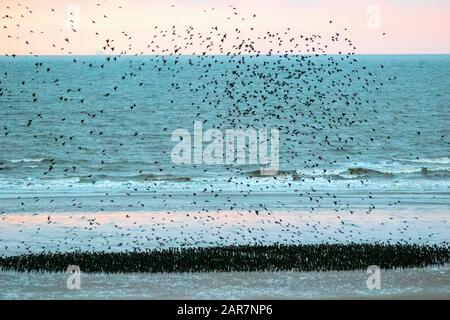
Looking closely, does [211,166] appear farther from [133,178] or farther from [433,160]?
[433,160]

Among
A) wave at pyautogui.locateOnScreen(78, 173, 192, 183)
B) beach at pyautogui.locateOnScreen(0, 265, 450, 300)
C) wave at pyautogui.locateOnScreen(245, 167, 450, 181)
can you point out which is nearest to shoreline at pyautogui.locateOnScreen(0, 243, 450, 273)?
beach at pyautogui.locateOnScreen(0, 265, 450, 300)

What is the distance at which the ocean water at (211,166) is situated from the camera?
1684 inches

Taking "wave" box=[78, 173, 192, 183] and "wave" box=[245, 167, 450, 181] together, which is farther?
"wave" box=[245, 167, 450, 181]

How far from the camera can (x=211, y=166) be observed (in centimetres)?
5875

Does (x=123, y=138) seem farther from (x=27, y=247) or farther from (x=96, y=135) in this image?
(x=27, y=247)

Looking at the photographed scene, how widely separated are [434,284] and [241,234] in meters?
10.1

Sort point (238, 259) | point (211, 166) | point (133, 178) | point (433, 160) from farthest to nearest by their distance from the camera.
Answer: point (433, 160), point (211, 166), point (133, 178), point (238, 259)

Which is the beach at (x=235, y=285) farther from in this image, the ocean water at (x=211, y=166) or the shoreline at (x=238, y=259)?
the ocean water at (x=211, y=166)

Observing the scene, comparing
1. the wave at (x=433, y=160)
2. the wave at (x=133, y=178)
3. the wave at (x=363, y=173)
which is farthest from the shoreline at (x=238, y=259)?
the wave at (x=433, y=160)

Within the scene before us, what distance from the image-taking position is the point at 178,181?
168 ft

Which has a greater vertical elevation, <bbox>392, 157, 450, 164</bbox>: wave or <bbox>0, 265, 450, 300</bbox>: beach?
<bbox>0, 265, 450, 300</bbox>: beach

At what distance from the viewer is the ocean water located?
42781mm

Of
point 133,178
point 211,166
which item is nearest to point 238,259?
point 133,178

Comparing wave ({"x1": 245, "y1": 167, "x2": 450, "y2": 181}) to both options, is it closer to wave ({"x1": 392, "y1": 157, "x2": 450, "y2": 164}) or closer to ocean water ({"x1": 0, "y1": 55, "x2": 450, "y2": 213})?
ocean water ({"x1": 0, "y1": 55, "x2": 450, "y2": 213})
